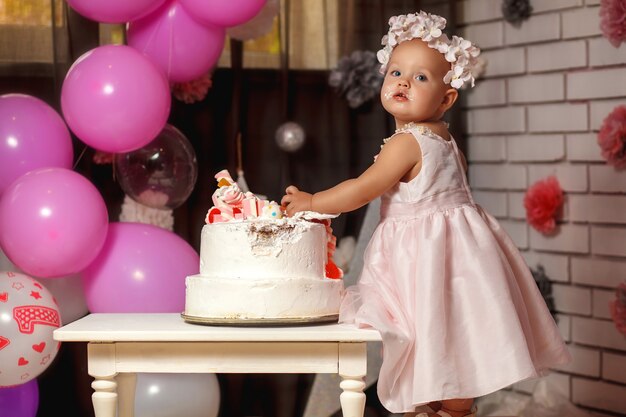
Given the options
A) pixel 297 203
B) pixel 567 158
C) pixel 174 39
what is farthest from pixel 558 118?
pixel 297 203

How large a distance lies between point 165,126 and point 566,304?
5.27 ft

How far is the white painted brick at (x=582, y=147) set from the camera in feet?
11.8

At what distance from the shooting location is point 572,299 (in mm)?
3721

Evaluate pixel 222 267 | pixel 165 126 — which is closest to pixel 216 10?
pixel 165 126

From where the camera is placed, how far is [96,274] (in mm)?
2994

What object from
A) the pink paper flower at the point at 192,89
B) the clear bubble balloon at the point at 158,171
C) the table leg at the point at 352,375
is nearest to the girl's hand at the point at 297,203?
the table leg at the point at 352,375

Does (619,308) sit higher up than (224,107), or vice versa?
(224,107)

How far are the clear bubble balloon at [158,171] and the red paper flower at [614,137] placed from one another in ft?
4.58

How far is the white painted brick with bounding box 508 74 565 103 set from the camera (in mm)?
3740

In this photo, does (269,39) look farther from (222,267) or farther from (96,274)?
(222,267)

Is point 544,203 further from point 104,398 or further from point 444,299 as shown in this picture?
point 104,398

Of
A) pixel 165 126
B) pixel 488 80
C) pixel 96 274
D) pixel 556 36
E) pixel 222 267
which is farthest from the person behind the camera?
pixel 488 80

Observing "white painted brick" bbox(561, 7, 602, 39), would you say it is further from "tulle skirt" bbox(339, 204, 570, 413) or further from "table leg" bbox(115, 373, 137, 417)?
"table leg" bbox(115, 373, 137, 417)

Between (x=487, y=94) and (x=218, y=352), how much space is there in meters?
2.09
